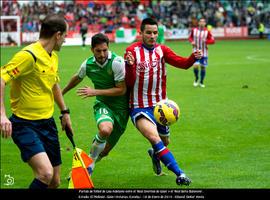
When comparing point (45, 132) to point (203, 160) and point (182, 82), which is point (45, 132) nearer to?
point (203, 160)

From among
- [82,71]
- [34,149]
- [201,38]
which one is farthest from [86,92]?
[201,38]

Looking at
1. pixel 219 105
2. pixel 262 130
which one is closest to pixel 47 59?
pixel 262 130

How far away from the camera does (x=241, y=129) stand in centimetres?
1469

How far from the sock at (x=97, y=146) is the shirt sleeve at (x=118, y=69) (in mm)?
884

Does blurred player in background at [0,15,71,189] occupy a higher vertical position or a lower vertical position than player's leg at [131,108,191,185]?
higher

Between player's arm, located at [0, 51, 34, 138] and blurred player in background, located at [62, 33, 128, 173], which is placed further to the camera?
blurred player in background, located at [62, 33, 128, 173]

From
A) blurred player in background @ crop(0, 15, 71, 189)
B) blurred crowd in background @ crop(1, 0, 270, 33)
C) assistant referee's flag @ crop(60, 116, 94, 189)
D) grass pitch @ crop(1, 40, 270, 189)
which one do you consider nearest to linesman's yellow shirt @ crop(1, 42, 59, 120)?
blurred player in background @ crop(0, 15, 71, 189)

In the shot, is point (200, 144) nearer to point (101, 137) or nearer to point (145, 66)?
point (145, 66)

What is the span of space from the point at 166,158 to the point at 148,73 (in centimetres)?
134

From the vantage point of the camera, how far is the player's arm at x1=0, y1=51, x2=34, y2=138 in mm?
7387

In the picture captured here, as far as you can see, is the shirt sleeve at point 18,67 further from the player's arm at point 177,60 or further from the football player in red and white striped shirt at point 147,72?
the player's arm at point 177,60

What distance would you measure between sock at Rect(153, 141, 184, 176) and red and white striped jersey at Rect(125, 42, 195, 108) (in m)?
0.75

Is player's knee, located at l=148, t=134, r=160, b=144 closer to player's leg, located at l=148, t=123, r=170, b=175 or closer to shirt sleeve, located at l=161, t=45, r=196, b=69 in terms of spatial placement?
player's leg, located at l=148, t=123, r=170, b=175

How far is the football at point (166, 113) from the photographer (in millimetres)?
9828
